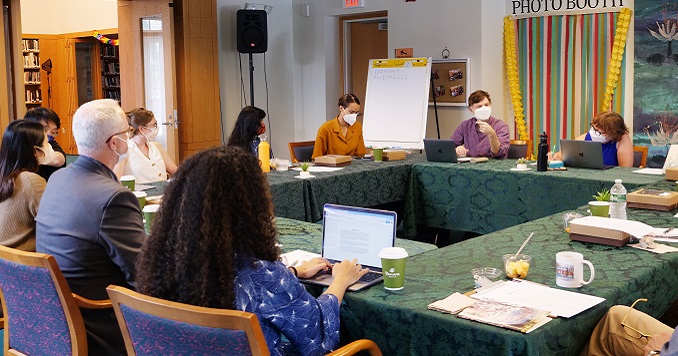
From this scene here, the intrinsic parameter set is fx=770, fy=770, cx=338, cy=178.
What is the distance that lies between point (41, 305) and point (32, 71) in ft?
33.9

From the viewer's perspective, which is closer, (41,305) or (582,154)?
(41,305)

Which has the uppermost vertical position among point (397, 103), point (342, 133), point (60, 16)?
point (60, 16)

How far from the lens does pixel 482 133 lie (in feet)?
19.9

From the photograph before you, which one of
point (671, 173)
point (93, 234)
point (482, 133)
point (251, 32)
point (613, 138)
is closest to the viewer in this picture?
point (93, 234)

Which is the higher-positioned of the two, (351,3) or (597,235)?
(351,3)

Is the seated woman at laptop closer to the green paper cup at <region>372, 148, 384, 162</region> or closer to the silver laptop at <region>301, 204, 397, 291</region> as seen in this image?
the green paper cup at <region>372, 148, 384, 162</region>

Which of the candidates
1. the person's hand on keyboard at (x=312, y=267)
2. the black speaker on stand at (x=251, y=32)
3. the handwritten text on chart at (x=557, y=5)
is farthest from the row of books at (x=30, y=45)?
Result: the person's hand on keyboard at (x=312, y=267)

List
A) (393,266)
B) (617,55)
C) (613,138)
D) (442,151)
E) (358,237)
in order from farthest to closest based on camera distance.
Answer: (617,55)
(442,151)
(613,138)
(358,237)
(393,266)

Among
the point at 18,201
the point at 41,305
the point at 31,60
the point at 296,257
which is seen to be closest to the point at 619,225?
the point at 296,257

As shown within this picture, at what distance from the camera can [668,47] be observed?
674 centimetres

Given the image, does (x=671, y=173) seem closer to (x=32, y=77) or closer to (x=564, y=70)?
(x=564, y=70)

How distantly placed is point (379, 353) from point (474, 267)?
61 cm

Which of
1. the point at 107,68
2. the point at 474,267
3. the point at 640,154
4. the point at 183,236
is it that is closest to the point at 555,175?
the point at 640,154

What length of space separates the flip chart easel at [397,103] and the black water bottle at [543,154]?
2.76 meters
